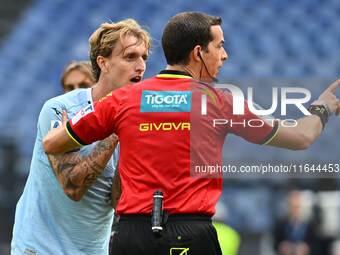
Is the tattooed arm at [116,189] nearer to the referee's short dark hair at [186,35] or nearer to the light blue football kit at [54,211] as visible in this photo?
the light blue football kit at [54,211]

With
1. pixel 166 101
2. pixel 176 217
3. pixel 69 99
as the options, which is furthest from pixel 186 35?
pixel 69 99

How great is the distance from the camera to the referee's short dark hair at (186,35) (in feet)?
6.39

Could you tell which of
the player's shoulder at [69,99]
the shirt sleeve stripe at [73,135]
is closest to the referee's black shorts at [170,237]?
the shirt sleeve stripe at [73,135]

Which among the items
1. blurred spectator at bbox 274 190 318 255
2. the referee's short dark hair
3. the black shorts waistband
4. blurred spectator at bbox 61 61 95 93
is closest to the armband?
the referee's short dark hair

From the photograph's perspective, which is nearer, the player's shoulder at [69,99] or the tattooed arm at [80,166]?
the tattooed arm at [80,166]

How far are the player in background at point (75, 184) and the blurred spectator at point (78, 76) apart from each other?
3.49 ft

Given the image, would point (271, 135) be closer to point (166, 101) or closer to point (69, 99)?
point (166, 101)

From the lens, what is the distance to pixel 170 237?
5.83 ft

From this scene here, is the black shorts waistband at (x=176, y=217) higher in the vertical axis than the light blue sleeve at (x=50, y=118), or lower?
lower

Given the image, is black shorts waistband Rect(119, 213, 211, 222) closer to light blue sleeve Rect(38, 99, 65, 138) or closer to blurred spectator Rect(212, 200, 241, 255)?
light blue sleeve Rect(38, 99, 65, 138)

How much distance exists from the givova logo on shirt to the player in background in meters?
0.37

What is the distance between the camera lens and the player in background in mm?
2240

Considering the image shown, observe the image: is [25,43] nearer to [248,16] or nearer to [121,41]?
[248,16]

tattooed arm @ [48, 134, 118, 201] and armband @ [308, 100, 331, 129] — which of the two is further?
tattooed arm @ [48, 134, 118, 201]
